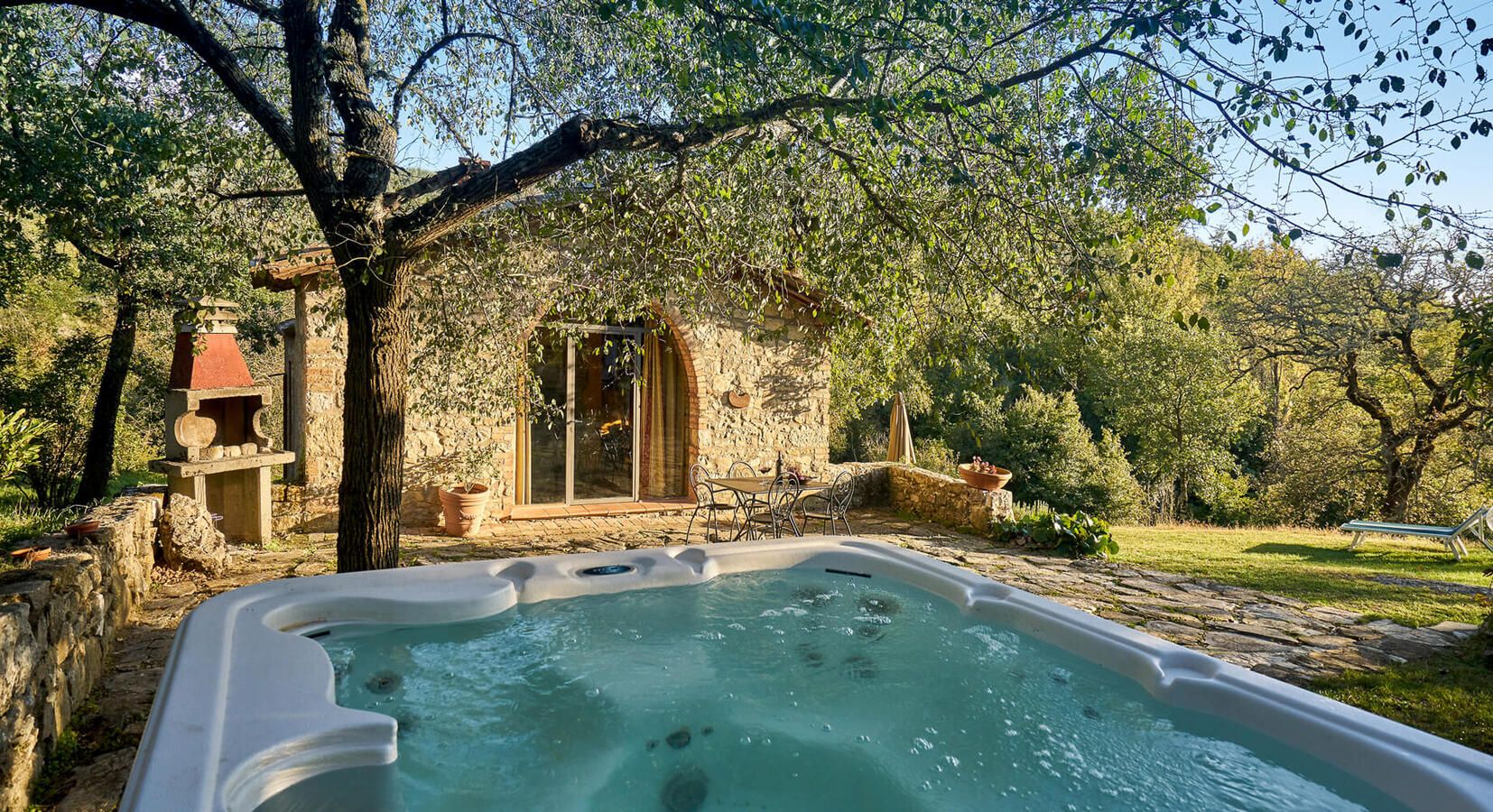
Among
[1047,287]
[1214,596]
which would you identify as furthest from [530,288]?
[1214,596]

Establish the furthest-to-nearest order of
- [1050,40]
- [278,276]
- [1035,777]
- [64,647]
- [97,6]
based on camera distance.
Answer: [278,276], [1050,40], [97,6], [64,647], [1035,777]

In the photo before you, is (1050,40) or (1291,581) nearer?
(1050,40)

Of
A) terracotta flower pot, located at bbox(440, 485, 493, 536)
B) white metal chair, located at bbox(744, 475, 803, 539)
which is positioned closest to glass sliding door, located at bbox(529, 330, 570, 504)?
terracotta flower pot, located at bbox(440, 485, 493, 536)

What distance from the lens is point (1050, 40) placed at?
15.3 feet

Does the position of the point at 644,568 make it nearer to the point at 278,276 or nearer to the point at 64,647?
the point at 64,647

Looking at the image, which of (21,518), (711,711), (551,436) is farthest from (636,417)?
(711,711)

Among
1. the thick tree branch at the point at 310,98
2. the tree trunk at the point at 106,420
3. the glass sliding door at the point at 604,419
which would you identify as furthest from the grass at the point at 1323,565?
the tree trunk at the point at 106,420

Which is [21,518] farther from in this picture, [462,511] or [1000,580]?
[1000,580]

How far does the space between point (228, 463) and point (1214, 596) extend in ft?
24.7

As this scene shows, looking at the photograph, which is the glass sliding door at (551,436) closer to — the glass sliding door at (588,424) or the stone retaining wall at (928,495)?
the glass sliding door at (588,424)

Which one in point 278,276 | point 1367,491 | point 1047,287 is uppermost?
point 278,276

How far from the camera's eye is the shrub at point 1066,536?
6.89 m

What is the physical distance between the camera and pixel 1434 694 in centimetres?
376

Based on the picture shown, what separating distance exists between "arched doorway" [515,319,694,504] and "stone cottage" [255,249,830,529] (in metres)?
0.01
